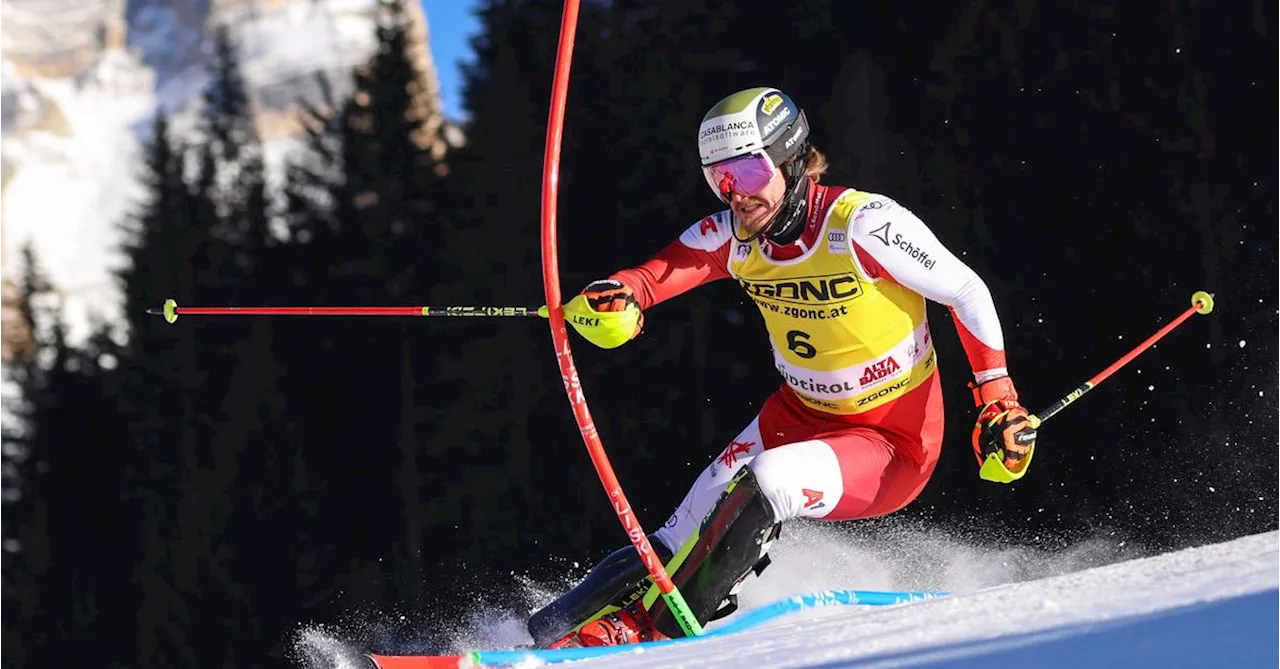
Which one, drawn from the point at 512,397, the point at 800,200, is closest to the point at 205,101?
the point at 512,397

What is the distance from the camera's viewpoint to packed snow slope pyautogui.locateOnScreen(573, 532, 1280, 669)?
224cm

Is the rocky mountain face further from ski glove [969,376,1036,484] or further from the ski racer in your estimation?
ski glove [969,376,1036,484]

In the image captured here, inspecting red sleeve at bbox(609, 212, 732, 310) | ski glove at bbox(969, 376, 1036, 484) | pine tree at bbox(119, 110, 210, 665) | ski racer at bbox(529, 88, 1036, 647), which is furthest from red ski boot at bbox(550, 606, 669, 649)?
pine tree at bbox(119, 110, 210, 665)

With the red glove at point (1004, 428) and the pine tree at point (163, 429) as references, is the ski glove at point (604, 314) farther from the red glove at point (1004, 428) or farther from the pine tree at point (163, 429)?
the pine tree at point (163, 429)

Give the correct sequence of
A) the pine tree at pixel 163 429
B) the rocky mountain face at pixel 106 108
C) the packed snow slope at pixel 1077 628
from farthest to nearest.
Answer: the rocky mountain face at pixel 106 108, the pine tree at pixel 163 429, the packed snow slope at pixel 1077 628

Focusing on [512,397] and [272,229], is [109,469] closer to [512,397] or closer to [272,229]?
[272,229]

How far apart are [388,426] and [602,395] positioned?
5.40m

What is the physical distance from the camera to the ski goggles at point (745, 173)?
4602mm

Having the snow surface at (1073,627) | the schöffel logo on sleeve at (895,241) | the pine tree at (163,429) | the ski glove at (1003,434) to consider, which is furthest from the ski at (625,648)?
the pine tree at (163,429)

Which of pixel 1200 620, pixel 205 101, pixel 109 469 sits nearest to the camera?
pixel 1200 620

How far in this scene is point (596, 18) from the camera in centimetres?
1789

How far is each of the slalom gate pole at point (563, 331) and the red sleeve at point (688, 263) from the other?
48cm

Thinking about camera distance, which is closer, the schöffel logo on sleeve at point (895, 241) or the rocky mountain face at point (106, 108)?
the schöffel logo on sleeve at point (895, 241)

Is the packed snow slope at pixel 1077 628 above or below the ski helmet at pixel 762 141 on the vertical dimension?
below
